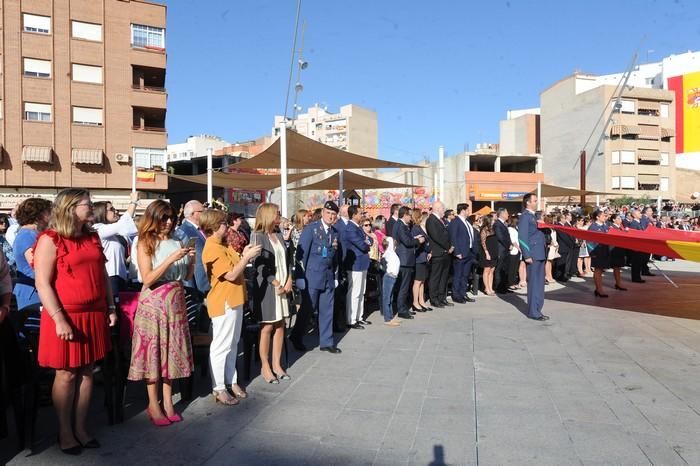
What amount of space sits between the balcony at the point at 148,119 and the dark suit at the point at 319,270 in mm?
31440

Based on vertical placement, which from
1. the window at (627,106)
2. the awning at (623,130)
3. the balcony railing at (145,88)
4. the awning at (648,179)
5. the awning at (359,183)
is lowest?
the awning at (359,183)

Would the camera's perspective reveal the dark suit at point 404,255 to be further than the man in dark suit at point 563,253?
No

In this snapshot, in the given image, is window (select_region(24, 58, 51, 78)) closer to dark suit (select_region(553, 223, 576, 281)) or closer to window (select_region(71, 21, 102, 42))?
window (select_region(71, 21, 102, 42))

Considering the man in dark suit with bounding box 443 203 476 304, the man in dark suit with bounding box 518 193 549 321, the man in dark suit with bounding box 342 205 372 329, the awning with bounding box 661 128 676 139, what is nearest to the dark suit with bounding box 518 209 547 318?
the man in dark suit with bounding box 518 193 549 321

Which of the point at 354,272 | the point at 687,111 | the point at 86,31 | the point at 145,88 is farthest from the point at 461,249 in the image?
the point at 687,111

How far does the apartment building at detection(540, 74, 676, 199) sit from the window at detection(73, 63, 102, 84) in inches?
1884

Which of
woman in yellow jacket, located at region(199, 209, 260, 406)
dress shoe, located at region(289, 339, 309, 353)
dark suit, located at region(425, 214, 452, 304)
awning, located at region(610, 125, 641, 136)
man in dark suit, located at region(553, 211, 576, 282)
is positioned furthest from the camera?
awning, located at region(610, 125, 641, 136)

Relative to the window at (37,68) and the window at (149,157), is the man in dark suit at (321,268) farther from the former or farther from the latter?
the window at (37,68)

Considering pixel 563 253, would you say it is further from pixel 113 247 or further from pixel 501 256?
pixel 113 247

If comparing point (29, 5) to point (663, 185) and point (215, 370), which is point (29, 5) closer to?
point (215, 370)

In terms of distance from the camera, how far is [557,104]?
210 ft

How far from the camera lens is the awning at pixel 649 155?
58.8 m

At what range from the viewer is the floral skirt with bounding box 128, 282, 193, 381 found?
376 cm

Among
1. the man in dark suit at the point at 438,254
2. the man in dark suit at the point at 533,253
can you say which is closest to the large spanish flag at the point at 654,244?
the man in dark suit at the point at 533,253
